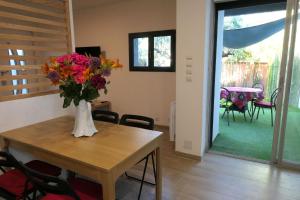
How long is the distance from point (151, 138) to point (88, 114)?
60 cm

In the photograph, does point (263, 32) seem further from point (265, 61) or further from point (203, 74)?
point (203, 74)

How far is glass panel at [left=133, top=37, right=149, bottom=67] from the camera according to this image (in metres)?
4.55

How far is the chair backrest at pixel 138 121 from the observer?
2.34 metres

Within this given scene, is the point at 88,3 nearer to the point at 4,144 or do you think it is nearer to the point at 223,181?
the point at 4,144

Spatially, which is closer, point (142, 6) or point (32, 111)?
point (32, 111)

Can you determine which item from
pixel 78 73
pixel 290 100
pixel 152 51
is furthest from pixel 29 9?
pixel 290 100

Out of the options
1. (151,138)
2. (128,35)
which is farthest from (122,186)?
(128,35)

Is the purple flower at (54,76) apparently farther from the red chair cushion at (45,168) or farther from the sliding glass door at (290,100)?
the sliding glass door at (290,100)

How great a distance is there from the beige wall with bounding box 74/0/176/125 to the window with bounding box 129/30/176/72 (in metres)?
0.11

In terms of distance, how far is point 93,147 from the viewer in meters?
1.72

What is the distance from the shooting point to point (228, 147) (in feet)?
11.9

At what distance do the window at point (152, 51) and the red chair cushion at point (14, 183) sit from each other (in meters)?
3.13

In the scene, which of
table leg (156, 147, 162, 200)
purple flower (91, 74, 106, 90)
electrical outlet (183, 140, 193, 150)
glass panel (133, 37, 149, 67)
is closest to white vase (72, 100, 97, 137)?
purple flower (91, 74, 106, 90)

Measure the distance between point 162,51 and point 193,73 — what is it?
1511 millimetres
